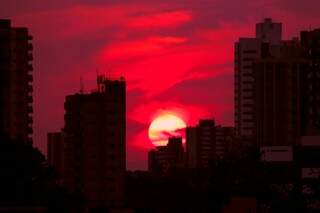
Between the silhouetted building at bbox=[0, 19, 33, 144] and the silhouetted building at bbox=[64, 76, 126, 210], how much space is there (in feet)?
70.3

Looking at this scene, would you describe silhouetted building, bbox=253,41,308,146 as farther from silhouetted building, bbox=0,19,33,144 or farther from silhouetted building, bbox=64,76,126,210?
silhouetted building, bbox=0,19,33,144

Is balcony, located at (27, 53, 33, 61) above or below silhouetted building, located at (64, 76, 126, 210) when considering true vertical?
above

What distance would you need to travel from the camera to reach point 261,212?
9556 centimetres

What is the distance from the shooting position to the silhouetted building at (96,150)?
18149 centimetres

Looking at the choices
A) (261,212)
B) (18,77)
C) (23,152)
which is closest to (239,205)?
(261,212)

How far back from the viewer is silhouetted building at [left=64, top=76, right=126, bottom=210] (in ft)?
595

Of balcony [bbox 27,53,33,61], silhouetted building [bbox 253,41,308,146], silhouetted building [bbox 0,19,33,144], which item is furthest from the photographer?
silhouetted building [bbox 253,41,308,146]

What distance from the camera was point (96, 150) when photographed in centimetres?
18775

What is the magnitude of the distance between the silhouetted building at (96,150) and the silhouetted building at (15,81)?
70.3 feet

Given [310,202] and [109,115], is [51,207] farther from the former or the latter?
[109,115]

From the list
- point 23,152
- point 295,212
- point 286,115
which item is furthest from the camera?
point 286,115

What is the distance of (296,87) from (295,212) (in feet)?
279

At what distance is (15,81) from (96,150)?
113 ft

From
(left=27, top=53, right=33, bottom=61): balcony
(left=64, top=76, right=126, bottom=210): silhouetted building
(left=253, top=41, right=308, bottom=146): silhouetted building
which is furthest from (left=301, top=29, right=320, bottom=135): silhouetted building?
(left=27, top=53, right=33, bottom=61): balcony
